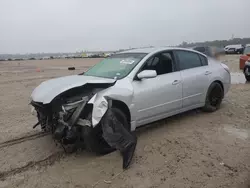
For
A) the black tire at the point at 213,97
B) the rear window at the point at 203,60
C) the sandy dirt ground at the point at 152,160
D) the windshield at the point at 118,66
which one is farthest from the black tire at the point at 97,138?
the rear window at the point at 203,60

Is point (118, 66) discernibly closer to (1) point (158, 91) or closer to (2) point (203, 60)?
(1) point (158, 91)

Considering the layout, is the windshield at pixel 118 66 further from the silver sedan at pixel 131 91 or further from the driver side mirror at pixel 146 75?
the driver side mirror at pixel 146 75

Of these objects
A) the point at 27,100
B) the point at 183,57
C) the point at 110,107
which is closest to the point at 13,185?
the point at 110,107

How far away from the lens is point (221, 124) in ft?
16.1

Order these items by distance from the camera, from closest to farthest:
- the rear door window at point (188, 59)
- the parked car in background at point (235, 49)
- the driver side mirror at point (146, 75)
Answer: the driver side mirror at point (146, 75) → the rear door window at point (188, 59) → the parked car in background at point (235, 49)

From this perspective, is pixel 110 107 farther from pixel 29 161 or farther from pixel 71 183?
pixel 29 161

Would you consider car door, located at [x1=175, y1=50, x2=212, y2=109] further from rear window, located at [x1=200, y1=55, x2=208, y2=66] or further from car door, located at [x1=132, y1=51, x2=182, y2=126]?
car door, located at [x1=132, y1=51, x2=182, y2=126]

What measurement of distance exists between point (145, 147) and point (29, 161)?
5.85ft

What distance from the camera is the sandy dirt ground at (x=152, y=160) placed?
2.98 meters

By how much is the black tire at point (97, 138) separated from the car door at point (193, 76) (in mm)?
1635

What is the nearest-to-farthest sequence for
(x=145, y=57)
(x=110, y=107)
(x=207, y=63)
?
(x=110, y=107)
(x=145, y=57)
(x=207, y=63)

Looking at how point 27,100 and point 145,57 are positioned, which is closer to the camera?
point 145,57

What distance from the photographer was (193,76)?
5.02 m

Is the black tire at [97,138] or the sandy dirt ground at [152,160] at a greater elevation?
the black tire at [97,138]
